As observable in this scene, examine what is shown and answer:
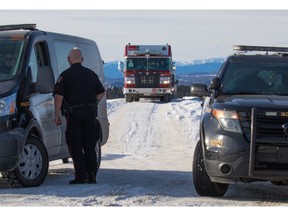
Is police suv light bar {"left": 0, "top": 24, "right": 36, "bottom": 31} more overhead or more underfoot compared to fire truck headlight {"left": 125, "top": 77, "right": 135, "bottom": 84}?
more overhead

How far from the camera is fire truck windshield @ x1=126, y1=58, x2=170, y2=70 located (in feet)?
109

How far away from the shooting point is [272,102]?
7410 millimetres

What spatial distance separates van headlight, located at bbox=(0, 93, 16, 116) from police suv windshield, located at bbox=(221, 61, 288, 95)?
266 centimetres

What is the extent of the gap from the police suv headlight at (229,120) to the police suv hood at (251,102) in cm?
8

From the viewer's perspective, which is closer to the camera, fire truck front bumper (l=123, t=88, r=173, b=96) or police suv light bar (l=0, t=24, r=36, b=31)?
police suv light bar (l=0, t=24, r=36, b=31)

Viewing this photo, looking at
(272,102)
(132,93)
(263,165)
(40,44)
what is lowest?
(132,93)

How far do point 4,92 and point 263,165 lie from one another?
10.8 feet

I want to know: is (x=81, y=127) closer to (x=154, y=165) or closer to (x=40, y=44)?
(x=40, y=44)

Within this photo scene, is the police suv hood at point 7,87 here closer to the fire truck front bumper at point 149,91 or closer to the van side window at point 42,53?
the van side window at point 42,53

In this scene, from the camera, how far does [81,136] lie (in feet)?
29.1

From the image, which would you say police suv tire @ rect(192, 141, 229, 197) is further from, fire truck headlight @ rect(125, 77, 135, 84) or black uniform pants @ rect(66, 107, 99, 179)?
fire truck headlight @ rect(125, 77, 135, 84)

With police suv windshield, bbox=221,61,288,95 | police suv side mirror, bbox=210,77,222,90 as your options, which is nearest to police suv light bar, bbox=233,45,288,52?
police suv windshield, bbox=221,61,288,95

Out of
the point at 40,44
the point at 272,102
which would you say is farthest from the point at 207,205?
the point at 40,44

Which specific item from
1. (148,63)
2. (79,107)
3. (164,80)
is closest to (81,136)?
(79,107)
